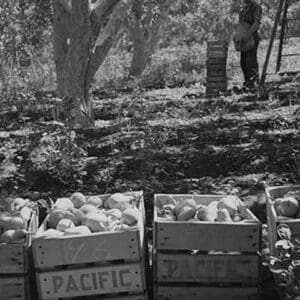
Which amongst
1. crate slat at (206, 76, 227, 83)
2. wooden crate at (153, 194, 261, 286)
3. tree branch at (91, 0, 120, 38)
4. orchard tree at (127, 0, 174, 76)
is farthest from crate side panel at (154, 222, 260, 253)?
orchard tree at (127, 0, 174, 76)

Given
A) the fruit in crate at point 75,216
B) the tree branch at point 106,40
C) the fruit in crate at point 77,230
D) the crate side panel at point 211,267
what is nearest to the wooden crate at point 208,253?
the crate side panel at point 211,267

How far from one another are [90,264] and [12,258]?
1.40ft

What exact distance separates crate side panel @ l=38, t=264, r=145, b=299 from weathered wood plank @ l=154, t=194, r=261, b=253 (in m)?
0.22

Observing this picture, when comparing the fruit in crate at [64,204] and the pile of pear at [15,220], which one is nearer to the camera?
the pile of pear at [15,220]

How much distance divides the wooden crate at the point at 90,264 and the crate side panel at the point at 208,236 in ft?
0.50

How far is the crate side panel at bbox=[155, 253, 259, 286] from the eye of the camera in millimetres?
3391

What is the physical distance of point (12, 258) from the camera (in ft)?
11.0

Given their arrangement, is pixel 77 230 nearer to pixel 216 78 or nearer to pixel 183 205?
pixel 183 205

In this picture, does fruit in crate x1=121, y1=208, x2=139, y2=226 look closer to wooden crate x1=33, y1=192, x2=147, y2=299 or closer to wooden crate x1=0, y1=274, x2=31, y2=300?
wooden crate x1=33, y1=192, x2=147, y2=299

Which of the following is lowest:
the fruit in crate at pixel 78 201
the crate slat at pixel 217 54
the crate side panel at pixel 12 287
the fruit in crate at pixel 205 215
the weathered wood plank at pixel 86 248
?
the crate side panel at pixel 12 287

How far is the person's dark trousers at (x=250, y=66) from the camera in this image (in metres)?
11.4

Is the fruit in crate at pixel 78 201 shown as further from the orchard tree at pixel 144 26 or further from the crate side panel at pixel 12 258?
the orchard tree at pixel 144 26

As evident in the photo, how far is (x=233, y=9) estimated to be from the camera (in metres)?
25.1

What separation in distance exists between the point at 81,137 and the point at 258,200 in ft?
9.14
